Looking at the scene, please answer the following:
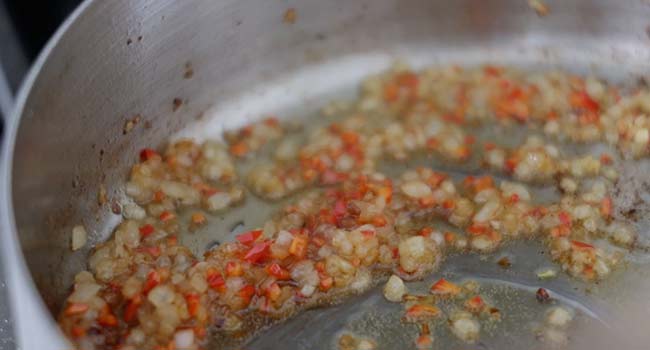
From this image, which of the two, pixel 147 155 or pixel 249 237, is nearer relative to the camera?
pixel 249 237

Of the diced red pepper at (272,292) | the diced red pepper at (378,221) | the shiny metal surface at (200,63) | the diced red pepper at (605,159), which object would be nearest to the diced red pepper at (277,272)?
the diced red pepper at (272,292)

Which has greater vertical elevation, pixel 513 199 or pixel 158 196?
pixel 158 196

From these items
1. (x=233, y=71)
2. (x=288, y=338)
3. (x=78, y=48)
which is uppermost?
(x=78, y=48)

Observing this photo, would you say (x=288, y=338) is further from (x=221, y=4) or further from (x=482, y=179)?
(x=221, y=4)

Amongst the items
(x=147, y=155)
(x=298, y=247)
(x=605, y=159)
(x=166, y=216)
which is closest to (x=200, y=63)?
(x=147, y=155)

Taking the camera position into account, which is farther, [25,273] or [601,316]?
[601,316]

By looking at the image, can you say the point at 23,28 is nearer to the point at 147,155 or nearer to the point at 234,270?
the point at 147,155

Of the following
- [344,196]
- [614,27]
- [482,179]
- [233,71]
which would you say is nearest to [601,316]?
[482,179]

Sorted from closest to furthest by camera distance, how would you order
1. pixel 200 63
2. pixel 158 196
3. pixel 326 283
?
1. pixel 326 283
2. pixel 158 196
3. pixel 200 63
